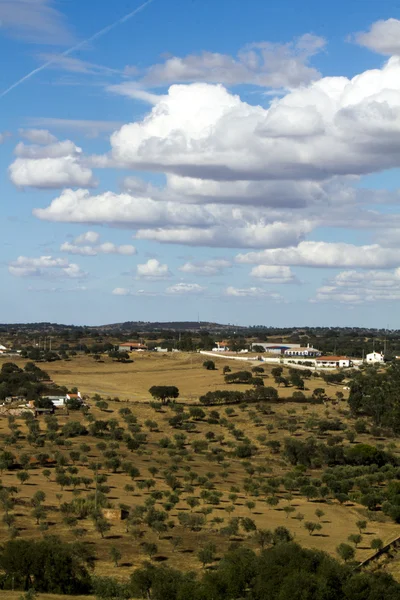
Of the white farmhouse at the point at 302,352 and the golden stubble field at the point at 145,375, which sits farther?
the white farmhouse at the point at 302,352

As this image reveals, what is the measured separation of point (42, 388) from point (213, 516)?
56657 millimetres

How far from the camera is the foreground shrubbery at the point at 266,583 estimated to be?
106 feet

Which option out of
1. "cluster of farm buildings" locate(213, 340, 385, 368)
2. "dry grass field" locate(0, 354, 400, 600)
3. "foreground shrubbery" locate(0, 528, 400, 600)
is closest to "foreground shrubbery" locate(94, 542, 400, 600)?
"foreground shrubbery" locate(0, 528, 400, 600)

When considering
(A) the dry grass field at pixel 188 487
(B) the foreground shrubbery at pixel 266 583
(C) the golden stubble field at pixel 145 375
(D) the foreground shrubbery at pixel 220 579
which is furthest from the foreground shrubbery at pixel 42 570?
(C) the golden stubble field at pixel 145 375

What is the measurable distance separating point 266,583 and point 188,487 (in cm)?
2404

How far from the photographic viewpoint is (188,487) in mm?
57344

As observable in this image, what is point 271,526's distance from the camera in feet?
160

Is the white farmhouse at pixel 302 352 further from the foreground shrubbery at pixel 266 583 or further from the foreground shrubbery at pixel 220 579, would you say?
the foreground shrubbery at pixel 266 583

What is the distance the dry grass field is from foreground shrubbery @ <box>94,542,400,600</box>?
10.8 ft

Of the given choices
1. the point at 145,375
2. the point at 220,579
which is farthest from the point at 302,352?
the point at 220,579

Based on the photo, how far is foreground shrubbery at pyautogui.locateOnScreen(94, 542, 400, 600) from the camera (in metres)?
32.4

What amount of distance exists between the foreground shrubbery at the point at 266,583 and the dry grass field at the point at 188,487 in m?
3.29

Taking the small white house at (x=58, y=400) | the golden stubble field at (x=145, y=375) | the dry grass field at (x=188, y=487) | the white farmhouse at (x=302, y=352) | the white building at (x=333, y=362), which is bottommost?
the dry grass field at (x=188, y=487)

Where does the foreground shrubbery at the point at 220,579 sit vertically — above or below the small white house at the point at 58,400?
below
